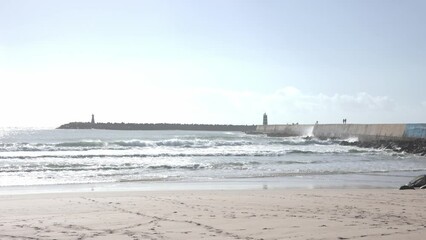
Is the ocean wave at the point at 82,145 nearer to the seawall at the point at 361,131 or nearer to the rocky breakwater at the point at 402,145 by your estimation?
the rocky breakwater at the point at 402,145

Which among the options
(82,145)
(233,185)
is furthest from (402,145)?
(233,185)

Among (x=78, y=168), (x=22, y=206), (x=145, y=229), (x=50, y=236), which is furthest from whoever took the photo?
(x=78, y=168)

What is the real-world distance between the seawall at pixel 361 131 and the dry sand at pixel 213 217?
104 ft

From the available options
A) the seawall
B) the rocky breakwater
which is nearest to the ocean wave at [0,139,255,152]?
the rocky breakwater

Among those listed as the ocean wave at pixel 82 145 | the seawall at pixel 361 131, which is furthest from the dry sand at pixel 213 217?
the seawall at pixel 361 131

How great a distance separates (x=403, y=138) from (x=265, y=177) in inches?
1089

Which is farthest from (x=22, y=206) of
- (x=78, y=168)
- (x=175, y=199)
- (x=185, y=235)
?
(x=78, y=168)

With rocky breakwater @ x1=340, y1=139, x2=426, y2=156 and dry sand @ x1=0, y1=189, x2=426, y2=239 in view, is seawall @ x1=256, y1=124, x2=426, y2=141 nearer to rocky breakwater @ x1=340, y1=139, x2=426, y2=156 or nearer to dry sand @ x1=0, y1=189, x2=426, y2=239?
rocky breakwater @ x1=340, y1=139, x2=426, y2=156

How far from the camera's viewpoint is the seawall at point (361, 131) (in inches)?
1578

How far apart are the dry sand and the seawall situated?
104 ft

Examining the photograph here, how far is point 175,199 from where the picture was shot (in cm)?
991

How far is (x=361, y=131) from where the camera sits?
5044cm

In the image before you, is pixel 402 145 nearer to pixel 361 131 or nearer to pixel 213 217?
pixel 361 131

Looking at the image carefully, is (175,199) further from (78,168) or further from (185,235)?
(78,168)
